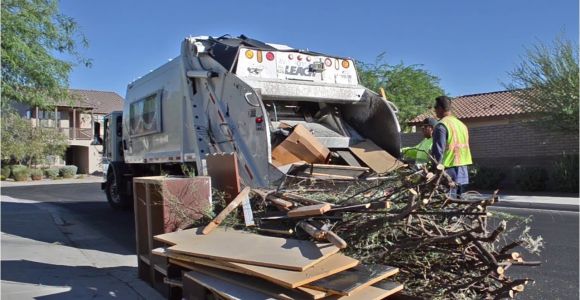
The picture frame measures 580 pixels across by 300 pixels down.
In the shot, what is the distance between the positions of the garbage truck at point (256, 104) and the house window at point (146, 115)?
0.31 m

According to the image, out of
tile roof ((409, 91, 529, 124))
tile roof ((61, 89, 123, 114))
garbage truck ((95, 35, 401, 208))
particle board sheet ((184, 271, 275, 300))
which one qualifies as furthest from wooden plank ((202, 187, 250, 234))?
tile roof ((61, 89, 123, 114))

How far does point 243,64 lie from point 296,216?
12.7 ft

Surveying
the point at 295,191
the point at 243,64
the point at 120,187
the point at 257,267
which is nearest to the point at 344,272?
the point at 257,267

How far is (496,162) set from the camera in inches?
835

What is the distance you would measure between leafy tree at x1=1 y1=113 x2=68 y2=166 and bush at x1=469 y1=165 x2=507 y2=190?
2644 centimetres

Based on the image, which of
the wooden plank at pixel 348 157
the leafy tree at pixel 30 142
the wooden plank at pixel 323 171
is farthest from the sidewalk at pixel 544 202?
the leafy tree at pixel 30 142

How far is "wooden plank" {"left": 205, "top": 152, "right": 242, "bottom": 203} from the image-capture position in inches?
217

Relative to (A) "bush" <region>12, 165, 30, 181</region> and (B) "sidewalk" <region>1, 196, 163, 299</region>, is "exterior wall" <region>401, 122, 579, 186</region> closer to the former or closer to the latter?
(B) "sidewalk" <region>1, 196, 163, 299</region>

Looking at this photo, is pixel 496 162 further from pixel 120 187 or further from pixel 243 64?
pixel 243 64

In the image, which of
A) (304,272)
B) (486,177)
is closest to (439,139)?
(304,272)

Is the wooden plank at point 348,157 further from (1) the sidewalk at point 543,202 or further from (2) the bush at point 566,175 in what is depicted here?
(2) the bush at point 566,175

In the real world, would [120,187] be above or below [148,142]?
below

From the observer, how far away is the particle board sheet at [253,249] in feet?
12.1

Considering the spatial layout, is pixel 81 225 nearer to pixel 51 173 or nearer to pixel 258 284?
pixel 258 284
